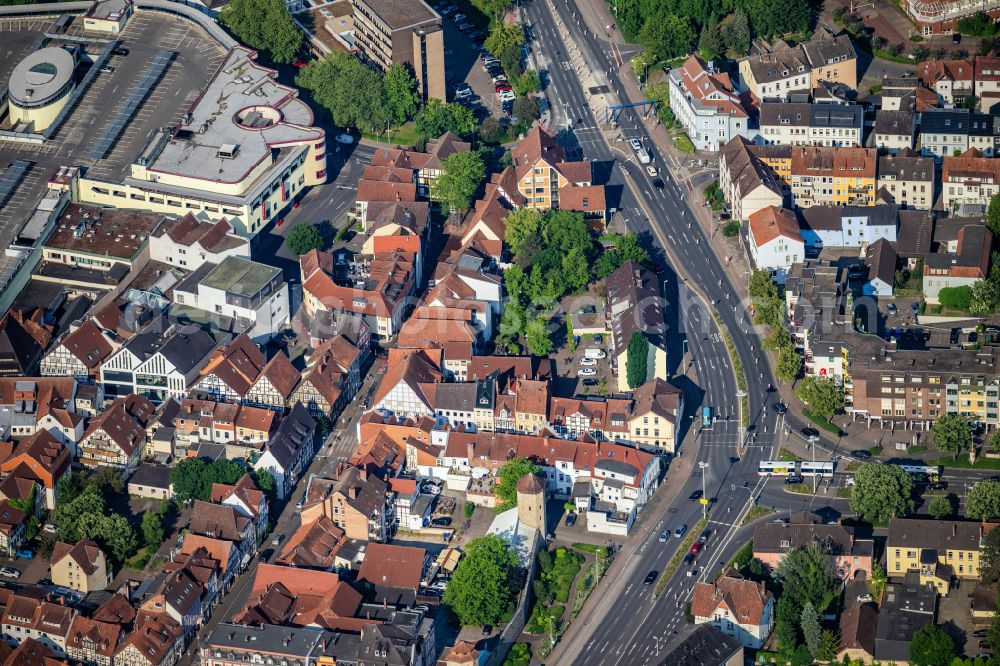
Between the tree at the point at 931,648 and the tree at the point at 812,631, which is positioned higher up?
the tree at the point at 931,648

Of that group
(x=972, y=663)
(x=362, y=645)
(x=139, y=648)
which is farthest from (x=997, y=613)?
(x=139, y=648)

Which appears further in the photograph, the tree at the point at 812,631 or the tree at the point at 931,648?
the tree at the point at 812,631

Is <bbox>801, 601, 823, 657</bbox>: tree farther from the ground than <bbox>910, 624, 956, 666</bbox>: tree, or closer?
closer

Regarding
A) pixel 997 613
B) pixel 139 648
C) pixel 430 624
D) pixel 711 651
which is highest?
pixel 997 613

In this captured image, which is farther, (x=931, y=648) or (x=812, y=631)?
(x=812, y=631)

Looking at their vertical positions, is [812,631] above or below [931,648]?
below

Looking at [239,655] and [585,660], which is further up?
[585,660]

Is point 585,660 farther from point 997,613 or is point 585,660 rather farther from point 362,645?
point 997,613

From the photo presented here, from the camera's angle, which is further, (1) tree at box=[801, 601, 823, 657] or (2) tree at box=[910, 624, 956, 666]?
(1) tree at box=[801, 601, 823, 657]
